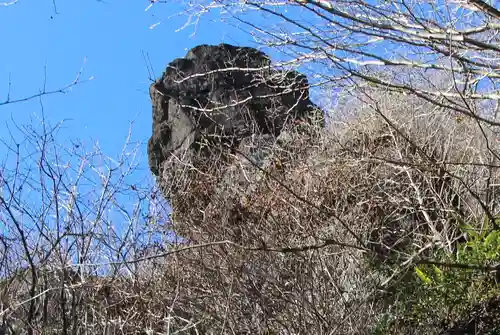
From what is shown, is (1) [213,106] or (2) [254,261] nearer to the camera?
(2) [254,261]

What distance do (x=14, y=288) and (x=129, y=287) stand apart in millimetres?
1017

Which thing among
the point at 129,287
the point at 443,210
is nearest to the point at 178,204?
the point at 129,287

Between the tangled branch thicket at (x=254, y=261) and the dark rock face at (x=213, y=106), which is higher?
the dark rock face at (x=213, y=106)

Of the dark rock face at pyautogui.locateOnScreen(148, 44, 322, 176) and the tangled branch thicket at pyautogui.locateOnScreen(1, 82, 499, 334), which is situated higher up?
the dark rock face at pyautogui.locateOnScreen(148, 44, 322, 176)

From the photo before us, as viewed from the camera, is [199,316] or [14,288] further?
[199,316]

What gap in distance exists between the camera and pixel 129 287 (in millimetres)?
5125

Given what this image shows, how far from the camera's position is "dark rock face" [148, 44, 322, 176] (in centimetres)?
919

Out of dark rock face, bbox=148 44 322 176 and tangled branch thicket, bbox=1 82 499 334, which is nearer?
tangled branch thicket, bbox=1 82 499 334

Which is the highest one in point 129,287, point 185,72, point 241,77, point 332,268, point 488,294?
point 185,72

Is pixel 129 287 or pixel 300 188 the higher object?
pixel 300 188

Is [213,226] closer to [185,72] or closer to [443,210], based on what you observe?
[443,210]

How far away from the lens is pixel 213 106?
10.0 m

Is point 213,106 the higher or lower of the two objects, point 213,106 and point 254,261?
the higher

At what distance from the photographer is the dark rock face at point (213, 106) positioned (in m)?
9.19
